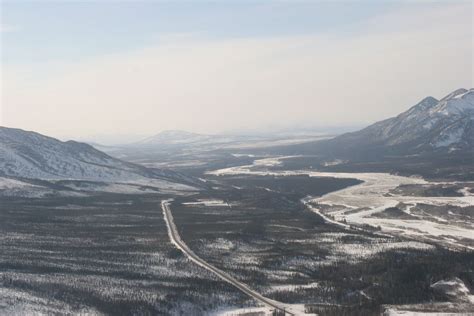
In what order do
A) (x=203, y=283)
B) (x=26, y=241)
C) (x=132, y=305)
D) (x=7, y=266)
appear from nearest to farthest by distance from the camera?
(x=132, y=305) → (x=203, y=283) → (x=7, y=266) → (x=26, y=241)

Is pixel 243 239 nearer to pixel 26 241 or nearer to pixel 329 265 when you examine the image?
pixel 329 265

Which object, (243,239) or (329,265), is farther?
(243,239)

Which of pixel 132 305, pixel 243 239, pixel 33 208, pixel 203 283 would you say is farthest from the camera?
pixel 33 208

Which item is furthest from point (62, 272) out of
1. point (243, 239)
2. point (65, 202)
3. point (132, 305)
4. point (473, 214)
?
point (473, 214)

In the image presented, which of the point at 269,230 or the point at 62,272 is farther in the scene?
the point at 269,230

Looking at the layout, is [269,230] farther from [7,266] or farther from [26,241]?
[7,266]

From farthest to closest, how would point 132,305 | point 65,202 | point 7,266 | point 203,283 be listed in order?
point 65,202 < point 7,266 < point 203,283 < point 132,305

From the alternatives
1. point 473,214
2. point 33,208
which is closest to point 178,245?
point 33,208

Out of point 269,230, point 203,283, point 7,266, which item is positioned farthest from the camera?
point 269,230
